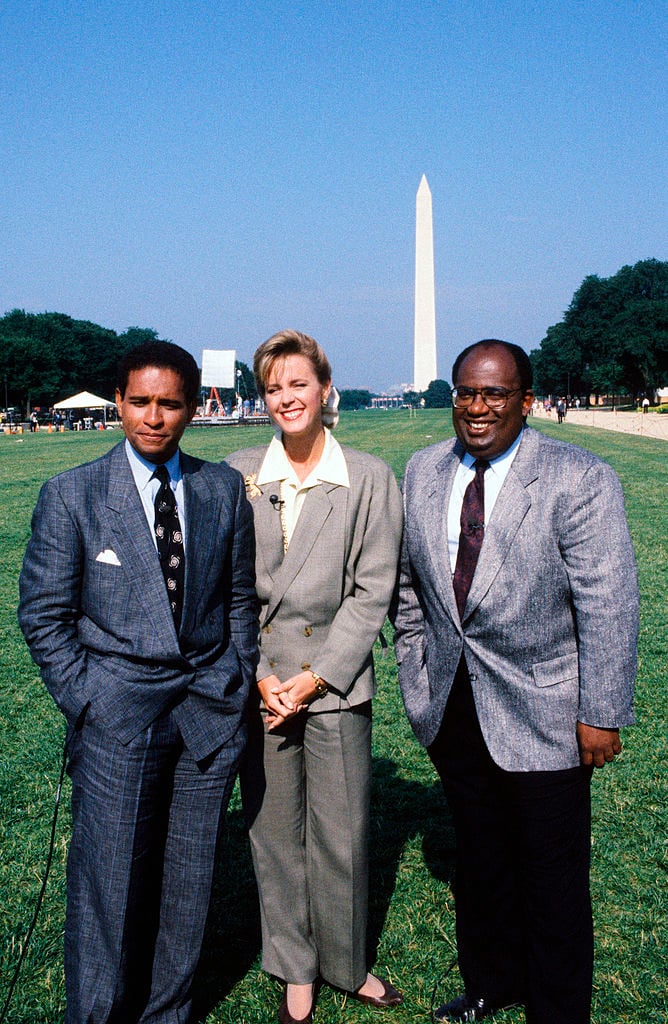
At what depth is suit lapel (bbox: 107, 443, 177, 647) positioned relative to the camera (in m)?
2.54

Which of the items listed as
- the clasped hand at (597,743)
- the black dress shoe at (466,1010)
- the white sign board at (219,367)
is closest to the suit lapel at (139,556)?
the clasped hand at (597,743)

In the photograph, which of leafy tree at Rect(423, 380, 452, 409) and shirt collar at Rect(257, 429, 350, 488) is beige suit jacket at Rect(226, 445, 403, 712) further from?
leafy tree at Rect(423, 380, 452, 409)

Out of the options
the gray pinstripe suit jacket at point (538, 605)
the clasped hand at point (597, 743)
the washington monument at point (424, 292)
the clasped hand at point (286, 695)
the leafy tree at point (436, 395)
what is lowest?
the leafy tree at point (436, 395)

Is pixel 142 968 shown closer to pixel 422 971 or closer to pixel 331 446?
pixel 422 971

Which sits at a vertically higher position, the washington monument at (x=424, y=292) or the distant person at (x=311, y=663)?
the washington monument at (x=424, y=292)

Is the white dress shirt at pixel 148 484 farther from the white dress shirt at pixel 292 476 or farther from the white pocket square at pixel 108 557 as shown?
the white dress shirt at pixel 292 476

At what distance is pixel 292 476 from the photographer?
302cm

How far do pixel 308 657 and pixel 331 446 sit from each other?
716 mm

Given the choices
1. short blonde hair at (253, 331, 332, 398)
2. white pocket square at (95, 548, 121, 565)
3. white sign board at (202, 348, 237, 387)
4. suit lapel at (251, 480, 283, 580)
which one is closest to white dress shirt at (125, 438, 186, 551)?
white pocket square at (95, 548, 121, 565)

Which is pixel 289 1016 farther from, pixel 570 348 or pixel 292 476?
pixel 570 348

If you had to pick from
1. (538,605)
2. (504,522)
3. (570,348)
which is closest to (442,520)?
(504,522)

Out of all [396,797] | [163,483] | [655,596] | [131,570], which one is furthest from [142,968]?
[655,596]

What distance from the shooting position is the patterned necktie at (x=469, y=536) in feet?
9.18

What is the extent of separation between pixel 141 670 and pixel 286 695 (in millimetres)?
557
